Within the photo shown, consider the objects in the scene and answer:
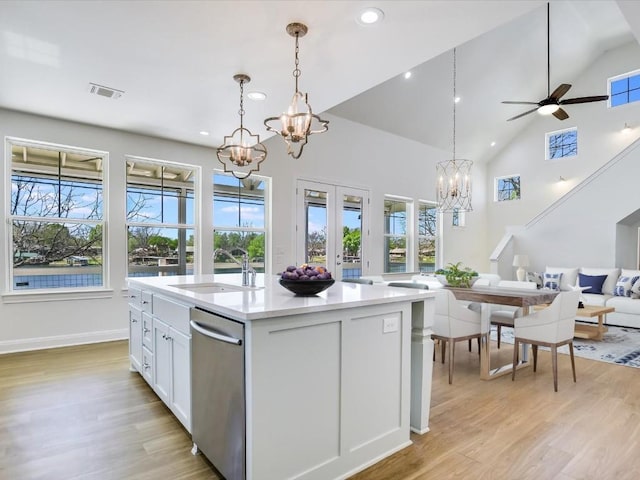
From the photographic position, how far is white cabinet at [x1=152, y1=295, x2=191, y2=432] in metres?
2.24

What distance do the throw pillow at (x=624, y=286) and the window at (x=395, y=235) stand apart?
375 centimetres

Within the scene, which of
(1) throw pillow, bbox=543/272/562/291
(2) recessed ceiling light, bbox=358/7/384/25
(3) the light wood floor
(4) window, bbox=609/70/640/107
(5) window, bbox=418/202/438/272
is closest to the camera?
(3) the light wood floor

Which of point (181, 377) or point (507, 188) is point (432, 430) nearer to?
point (181, 377)

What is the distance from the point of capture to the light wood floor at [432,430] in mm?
2008

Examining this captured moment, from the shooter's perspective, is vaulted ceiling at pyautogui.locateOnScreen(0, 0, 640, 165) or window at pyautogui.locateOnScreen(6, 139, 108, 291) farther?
window at pyautogui.locateOnScreen(6, 139, 108, 291)

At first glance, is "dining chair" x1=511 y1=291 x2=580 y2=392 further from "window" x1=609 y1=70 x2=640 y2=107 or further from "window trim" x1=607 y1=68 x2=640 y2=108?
"window" x1=609 y1=70 x2=640 y2=107

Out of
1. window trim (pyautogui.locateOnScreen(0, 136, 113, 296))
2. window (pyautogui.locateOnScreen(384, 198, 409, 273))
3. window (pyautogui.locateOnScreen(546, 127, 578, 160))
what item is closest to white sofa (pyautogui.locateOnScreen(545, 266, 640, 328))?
window (pyautogui.locateOnScreen(384, 198, 409, 273))

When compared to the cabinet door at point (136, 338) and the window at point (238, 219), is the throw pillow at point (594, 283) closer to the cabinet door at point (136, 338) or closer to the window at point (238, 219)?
the window at point (238, 219)

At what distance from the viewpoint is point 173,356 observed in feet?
7.99

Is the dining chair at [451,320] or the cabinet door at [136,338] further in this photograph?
the dining chair at [451,320]

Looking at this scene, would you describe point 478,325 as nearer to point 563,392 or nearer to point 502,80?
point 563,392

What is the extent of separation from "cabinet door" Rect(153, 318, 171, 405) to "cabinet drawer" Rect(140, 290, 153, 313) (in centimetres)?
16

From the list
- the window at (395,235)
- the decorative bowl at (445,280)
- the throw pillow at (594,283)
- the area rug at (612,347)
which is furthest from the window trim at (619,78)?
the decorative bowl at (445,280)

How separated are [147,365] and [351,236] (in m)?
4.81
